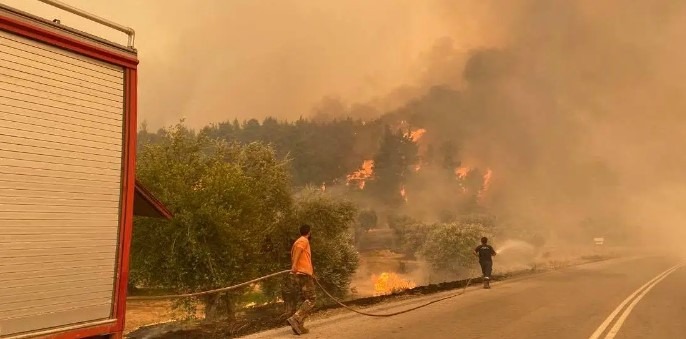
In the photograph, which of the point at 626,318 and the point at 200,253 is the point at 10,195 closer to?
the point at 626,318

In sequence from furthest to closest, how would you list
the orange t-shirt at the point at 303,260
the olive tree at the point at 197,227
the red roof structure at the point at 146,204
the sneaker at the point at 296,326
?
the olive tree at the point at 197,227 < the orange t-shirt at the point at 303,260 < the sneaker at the point at 296,326 < the red roof structure at the point at 146,204

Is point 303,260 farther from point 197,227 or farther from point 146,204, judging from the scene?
point 197,227

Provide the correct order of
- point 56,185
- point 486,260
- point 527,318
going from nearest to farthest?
point 56,185 < point 527,318 < point 486,260

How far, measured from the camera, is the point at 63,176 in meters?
4.51

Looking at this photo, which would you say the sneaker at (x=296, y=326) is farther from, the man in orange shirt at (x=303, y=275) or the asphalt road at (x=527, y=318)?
the asphalt road at (x=527, y=318)

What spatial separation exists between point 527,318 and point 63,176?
31.8 ft

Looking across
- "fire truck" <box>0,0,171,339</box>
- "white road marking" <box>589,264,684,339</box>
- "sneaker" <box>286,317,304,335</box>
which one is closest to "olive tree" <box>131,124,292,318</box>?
"sneaker" <box>286,317,304,335</box>

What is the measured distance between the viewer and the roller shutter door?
4098 millimetres

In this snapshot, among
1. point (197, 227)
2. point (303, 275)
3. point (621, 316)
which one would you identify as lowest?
point (621, 316)

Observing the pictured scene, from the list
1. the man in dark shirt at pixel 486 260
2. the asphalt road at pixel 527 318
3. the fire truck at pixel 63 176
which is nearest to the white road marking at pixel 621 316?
the asphalt road at pixel 527 318

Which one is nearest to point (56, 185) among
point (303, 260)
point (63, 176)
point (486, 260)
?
point (63, 176)

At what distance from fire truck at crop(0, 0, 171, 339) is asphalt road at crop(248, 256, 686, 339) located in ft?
13.7

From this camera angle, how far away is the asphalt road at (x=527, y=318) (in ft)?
29.7

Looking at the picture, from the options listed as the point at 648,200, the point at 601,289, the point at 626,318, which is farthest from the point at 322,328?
the point at 648,200
